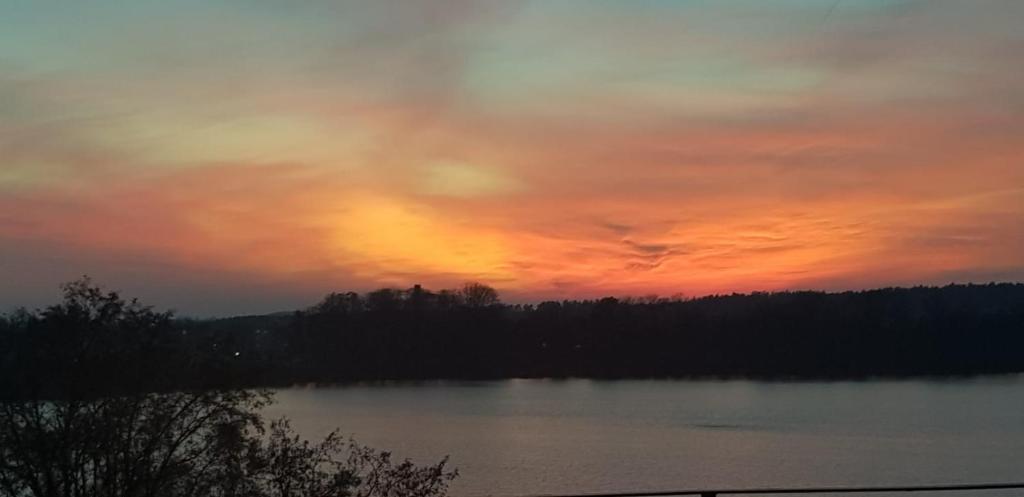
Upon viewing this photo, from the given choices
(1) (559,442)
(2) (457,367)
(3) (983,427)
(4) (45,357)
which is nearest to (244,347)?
(4) (45,357)

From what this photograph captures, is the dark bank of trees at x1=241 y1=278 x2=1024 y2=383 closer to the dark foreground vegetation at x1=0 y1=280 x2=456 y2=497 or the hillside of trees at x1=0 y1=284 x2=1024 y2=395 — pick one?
the hillside of trees at x1=0 y1=284 x2=1024 y2=395

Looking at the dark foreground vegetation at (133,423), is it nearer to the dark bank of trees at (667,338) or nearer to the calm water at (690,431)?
the calm water at (690,431)

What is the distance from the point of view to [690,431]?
45.3 m

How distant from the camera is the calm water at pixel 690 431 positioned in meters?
30.7

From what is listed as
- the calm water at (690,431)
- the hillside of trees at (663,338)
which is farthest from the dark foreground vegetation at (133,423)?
the hillside of trees at (663,338)

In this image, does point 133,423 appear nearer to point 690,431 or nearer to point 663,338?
point 690,431

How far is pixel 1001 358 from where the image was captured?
2965 inches

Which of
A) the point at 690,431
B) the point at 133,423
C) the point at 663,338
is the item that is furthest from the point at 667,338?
the point at 133,423

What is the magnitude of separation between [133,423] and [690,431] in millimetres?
34206

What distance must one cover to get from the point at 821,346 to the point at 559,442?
44.4m

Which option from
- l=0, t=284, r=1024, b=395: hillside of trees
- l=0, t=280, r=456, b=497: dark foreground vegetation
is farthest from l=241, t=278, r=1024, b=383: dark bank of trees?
l=0, t=280, r=456, b=497: dark foreground vegetation

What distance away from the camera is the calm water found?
3066 cm

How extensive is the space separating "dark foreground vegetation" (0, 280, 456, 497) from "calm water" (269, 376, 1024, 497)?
12.0 metres

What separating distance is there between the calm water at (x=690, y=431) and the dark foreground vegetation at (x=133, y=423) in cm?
1197
